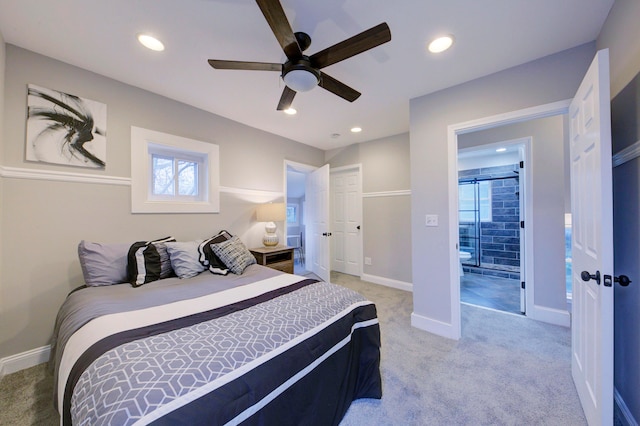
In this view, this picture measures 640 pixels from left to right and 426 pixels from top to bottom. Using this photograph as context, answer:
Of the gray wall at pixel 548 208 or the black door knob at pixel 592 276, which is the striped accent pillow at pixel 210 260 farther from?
the gray wall at pixel 548 208

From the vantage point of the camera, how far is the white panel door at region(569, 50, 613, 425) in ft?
3.83

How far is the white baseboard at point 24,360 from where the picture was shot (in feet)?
5.82

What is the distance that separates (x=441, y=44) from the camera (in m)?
1.78

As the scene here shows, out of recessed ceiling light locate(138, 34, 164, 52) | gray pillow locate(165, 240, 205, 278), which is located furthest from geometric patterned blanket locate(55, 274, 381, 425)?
recessed ceiling light locate(138, 34, 164, 52)

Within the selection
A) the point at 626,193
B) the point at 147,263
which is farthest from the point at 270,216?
the point at 626,193

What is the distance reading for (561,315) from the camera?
2.47 meters

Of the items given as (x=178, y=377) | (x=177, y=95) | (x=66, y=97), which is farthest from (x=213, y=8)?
(x=178, y=377)

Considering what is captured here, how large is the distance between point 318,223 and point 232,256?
212cm

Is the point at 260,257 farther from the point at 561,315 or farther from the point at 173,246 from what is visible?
the point at 561,315

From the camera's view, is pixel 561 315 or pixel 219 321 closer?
pixel 219 321

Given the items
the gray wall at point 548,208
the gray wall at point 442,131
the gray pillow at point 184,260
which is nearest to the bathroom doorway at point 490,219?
the gray wall at point 548,208

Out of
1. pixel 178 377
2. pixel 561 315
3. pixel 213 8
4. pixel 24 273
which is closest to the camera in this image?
pixel 178 377

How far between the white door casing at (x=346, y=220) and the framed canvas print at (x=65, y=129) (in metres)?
3.38

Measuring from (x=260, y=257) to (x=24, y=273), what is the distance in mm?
1964
